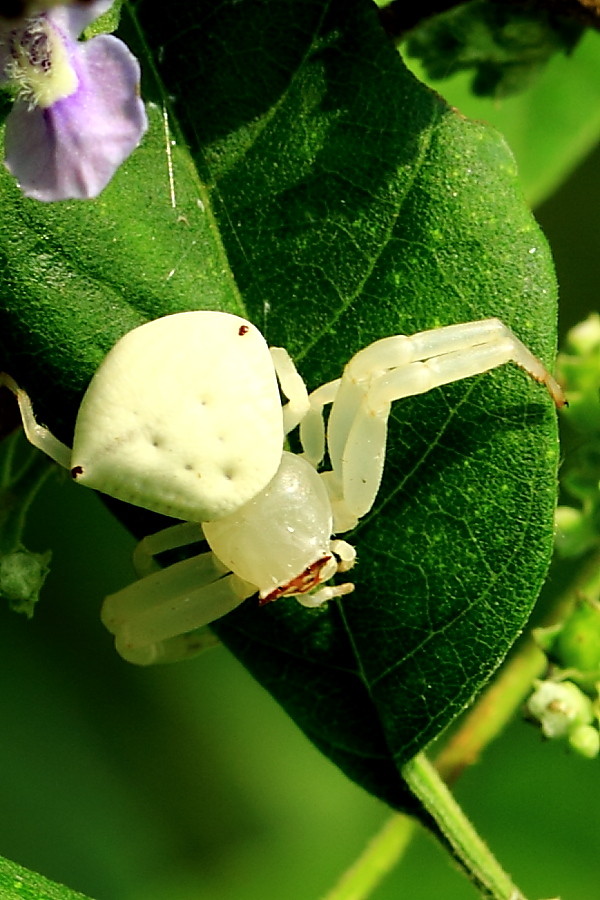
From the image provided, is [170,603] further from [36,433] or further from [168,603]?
[36,433]

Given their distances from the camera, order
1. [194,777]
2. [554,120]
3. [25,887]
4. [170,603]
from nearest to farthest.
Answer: [25,887] < [170,603] < [554,120] < [194,777]

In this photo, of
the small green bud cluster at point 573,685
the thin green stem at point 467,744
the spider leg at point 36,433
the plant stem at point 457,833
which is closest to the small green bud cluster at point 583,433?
the small green bud cluster at point 573,685

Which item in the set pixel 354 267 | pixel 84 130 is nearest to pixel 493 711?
pixel 354 267

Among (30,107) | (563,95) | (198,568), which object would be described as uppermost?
(30,107)

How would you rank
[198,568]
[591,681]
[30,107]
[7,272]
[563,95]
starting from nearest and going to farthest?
[30,107] < [7,272] < [591,681] < [198,568] < [563,95]

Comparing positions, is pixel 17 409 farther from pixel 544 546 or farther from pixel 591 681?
pixel 591 681

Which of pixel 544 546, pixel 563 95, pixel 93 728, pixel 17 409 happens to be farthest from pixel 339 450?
pixel 93 728
